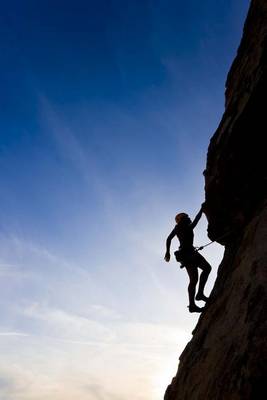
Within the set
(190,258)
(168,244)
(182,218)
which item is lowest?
(190,258)

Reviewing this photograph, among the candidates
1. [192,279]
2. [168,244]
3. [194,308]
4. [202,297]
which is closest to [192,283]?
[192,279]

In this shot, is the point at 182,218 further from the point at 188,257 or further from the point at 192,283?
the point at 192,283

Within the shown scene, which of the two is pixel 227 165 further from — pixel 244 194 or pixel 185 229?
pixel 185 229

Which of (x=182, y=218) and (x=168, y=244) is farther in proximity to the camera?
(x=168, y=244)

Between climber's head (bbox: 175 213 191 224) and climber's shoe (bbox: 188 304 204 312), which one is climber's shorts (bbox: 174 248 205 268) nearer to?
climber's head (bbox: 175 213 191 224)

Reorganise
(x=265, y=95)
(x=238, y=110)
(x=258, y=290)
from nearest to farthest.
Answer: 1. (x=258, y=290)
2. (x=265, y=95)
3. (x=238, y=110)

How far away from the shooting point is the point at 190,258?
1195 cm

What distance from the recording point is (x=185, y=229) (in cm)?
1223

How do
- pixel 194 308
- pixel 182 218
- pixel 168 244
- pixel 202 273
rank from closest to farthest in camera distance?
pixel 194 308, pixel 202 273, pixel 182 218, pixel 168 244

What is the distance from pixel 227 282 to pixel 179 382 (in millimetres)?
2993

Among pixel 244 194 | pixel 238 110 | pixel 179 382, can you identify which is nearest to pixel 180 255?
pixel 244 194

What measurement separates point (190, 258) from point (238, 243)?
5.68 ft

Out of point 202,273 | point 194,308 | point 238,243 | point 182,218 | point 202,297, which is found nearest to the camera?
point 238,243

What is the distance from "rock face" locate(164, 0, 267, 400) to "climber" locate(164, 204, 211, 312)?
0.76m
